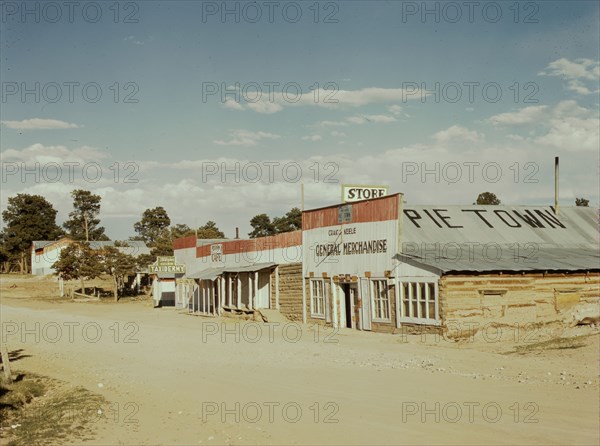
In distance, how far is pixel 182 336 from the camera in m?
28.0

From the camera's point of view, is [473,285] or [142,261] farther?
[142,261]

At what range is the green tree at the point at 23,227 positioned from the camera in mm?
101000

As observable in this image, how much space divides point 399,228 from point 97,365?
42.9 feet

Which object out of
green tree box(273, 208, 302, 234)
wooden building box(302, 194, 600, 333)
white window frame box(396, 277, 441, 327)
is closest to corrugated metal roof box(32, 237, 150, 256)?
green tree box(273, 208, 302, 234)

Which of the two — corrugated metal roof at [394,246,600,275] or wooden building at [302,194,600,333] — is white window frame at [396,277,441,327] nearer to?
wooden building at [302,194,600,333]

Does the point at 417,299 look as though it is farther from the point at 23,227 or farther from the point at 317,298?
the point at 23,227

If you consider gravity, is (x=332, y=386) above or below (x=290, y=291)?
below

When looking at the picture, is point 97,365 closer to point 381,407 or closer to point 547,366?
point 381,407

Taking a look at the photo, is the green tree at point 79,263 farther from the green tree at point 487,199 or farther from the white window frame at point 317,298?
the green tree at point 487,199

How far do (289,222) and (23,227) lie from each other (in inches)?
1684

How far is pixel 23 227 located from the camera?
102438mm

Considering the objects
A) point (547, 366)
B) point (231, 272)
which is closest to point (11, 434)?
point (547, 366)

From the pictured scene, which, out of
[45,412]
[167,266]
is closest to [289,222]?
[167,266]

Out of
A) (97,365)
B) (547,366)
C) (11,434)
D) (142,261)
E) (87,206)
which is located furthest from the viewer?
(87,206)
